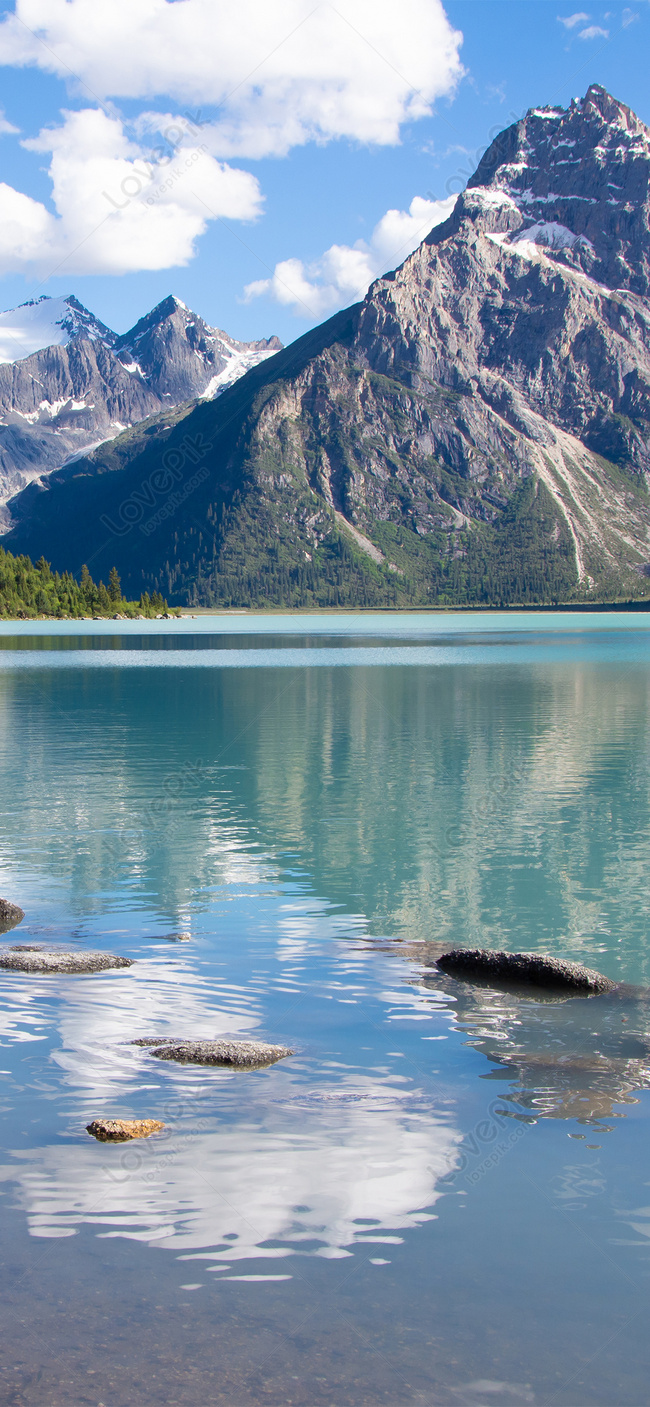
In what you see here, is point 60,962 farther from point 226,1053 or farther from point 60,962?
point 226,1053

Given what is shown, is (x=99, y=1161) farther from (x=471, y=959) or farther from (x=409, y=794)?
(x=409, y=794)

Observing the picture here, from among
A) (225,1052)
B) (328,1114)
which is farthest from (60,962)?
(328,1114)

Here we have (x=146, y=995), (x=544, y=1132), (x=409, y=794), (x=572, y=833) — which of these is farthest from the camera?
(x=409, y=794)

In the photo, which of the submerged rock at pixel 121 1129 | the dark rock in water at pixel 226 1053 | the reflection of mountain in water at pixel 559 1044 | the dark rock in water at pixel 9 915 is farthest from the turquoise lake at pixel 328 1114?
the dark rock in water at pixel 9 915

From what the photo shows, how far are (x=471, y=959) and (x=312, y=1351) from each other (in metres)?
12.4

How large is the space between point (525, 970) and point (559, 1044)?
12.2 feet

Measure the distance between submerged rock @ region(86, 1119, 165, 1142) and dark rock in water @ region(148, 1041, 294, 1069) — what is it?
7.91 feet

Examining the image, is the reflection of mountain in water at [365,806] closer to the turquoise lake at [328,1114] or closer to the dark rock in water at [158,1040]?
the turquoise lake at [328,1114]

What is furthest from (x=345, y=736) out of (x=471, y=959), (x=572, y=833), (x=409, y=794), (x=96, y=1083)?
(x=96, y=1083)

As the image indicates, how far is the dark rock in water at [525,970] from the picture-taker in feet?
66.0

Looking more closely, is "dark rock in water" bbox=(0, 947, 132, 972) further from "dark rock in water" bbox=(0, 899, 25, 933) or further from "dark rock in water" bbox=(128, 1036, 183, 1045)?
"dark rock in water" bbox=(128, 1036, 183, 1045)

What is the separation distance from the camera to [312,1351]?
9.25 metres

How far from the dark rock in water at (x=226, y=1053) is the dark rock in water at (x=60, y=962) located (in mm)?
4726

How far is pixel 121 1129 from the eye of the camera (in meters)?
13.4
